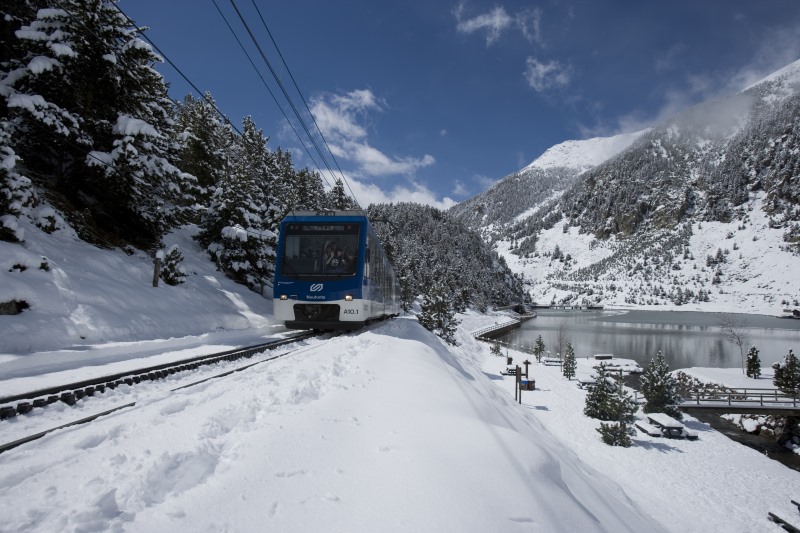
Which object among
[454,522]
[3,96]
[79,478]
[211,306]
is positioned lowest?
[454,522]

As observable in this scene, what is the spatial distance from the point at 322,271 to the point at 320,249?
2.61 feet

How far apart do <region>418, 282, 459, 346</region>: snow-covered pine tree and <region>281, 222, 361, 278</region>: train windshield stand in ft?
97.2

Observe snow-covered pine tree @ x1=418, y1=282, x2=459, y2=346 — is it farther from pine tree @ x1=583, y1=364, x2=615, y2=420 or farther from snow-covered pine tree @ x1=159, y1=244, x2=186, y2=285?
snow-covered pine tree @ x1=159, y1=244, x2=186, y2=285

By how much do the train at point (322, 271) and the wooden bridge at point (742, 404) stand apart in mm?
29875

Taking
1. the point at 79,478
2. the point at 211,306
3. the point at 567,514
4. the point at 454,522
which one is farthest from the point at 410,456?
the point at 211,306

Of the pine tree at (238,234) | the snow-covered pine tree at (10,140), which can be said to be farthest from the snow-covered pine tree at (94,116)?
the pine tree at (238,234)

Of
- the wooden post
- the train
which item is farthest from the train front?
the wooden post

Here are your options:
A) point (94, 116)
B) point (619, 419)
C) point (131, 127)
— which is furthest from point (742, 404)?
point (94, 116)

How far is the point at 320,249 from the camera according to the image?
515 inches

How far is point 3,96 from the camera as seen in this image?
1191cm

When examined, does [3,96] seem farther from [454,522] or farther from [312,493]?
[454,522]

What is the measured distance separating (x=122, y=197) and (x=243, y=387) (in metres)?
13.2

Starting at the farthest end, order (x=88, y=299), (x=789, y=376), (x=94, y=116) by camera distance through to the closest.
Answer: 1. (x=789, y=376)
2. (x=94, y=116)
3. (x=88, y=299)

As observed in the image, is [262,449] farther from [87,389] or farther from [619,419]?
[619,419]
